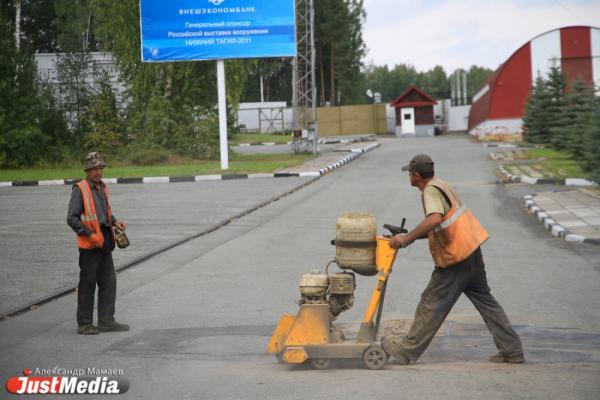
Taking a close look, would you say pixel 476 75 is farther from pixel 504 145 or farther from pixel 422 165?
pixel 422 165

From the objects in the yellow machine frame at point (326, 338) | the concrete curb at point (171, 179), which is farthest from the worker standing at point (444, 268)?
the concrete curb at point (171, 179)

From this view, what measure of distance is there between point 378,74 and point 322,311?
138 m

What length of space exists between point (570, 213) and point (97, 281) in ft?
37.3

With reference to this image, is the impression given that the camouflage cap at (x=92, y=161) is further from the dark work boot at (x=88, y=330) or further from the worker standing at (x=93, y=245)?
the dark work boot at (x=88, y=330)

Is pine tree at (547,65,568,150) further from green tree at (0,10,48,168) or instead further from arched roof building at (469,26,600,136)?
green tree at (0,10,48,168)

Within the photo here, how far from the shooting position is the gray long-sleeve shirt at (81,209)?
29.7ft

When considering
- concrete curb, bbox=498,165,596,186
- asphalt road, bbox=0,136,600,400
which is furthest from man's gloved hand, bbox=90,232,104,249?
concrete curb, bbox=498,165,596,186

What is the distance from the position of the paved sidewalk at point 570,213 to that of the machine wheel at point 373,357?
8.31 meters

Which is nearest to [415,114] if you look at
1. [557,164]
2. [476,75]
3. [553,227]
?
[557,164]

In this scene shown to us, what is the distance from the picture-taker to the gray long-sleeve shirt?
9.05 meters

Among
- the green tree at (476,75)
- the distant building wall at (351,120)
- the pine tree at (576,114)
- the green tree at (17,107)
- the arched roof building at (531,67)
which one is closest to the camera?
the pine tree at (576,114)

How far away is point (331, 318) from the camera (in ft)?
24.5

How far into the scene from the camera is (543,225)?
56.7 ft

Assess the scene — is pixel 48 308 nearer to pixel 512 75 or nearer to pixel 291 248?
pixel 291 248
